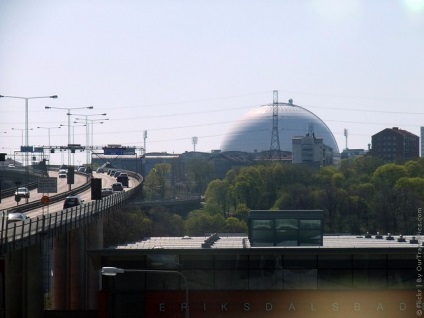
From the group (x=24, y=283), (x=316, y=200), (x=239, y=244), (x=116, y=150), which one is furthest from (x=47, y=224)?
(x=116, y=150)

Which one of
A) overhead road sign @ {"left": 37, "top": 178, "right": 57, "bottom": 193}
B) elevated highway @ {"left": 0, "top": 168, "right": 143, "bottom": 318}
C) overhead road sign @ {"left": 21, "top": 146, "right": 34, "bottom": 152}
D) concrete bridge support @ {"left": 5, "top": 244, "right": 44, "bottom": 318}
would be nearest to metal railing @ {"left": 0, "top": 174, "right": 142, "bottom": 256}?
elevated highway @ {"left": 0, "top": 168, "right": 143, "bottom": 318}

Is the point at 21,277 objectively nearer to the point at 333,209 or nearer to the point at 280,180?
the point at 333,209

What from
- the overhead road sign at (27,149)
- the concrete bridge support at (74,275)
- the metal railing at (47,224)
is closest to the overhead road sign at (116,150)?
the overhead road sign at (27,149)

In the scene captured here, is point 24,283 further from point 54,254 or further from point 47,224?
point 54,254

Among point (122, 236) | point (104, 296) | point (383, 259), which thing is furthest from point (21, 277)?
point (122, 236)

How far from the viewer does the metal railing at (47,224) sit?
48906 mm

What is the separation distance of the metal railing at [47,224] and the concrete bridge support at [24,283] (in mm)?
1120

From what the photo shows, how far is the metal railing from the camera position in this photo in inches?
1925

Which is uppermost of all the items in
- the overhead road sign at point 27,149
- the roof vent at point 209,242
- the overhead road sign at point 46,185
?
the overhead road sign at point 27,149

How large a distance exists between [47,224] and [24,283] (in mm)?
5490

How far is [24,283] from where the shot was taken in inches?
2194

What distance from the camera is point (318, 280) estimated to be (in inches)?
2245

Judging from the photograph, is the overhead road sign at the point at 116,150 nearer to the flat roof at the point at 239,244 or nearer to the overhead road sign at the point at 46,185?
the overhead road sign at the point at 46,185

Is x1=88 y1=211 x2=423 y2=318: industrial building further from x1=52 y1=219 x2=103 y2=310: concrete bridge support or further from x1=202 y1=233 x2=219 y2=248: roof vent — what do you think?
x1=52 y1=219 x2=103 y2=310: concrete bridge support
